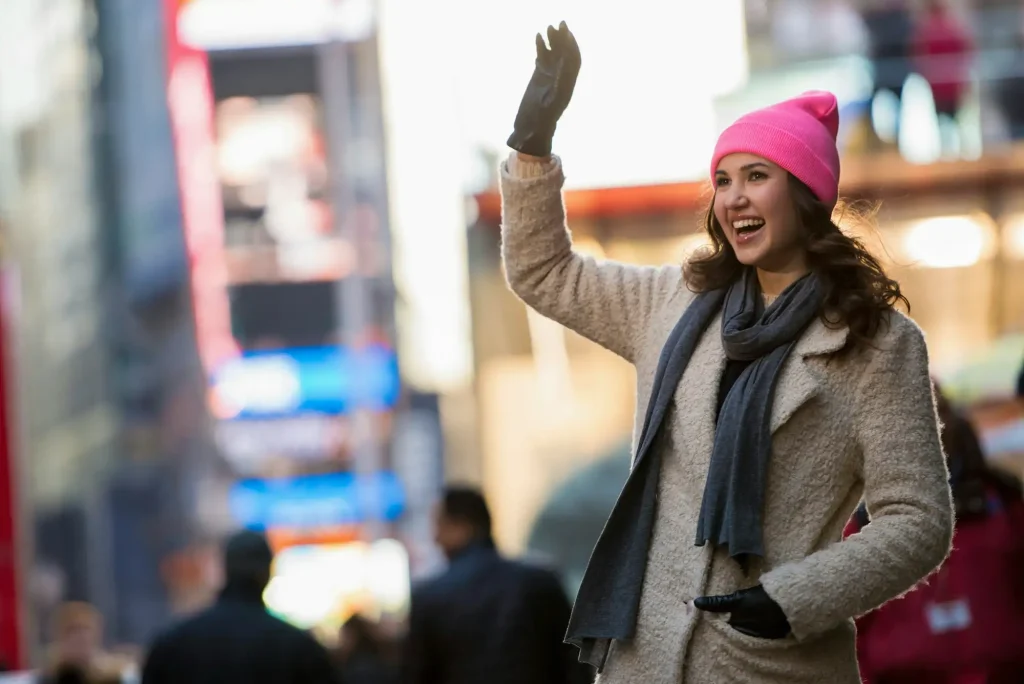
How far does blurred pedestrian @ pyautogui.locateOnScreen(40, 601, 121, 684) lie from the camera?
970 cm

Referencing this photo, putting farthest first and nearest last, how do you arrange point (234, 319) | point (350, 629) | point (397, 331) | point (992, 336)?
point (234, 319)
point (397, 331)
point (350, 629)
point (992, 336)

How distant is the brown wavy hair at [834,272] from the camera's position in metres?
3.21

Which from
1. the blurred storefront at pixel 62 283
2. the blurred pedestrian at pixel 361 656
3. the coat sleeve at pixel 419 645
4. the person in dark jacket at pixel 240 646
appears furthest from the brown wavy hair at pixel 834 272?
the blurred storefront at pixel 62 283

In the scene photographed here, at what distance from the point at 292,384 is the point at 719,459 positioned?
4785cm

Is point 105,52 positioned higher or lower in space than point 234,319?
higher

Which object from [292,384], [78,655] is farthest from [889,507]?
[292,384]

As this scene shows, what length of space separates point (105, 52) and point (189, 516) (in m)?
11.8

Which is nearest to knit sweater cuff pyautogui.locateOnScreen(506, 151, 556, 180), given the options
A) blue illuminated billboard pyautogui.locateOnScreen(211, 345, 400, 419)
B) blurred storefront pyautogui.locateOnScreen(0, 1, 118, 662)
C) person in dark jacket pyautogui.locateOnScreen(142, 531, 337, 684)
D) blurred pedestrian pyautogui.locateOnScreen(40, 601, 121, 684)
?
person in dark jacket pyautogui.locateOnScreen(142, 531, 337, 684)

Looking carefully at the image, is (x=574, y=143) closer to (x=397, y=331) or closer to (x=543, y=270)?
(x=397, y=331)

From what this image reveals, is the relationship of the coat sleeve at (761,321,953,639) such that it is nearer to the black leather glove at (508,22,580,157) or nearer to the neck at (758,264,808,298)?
the neck at (758,264,808,298)

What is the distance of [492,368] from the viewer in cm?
1472

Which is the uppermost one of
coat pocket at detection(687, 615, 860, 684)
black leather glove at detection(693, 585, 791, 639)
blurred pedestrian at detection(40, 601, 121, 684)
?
black leather glove at detection(693, 585, 791, 639)

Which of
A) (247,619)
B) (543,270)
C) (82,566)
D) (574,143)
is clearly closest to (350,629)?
(574,143)

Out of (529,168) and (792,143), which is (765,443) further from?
(529,168)
